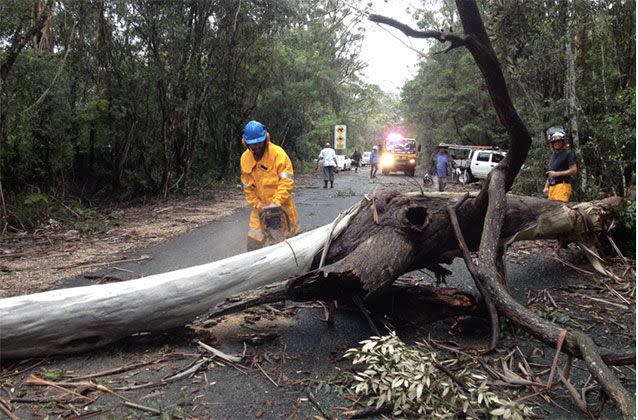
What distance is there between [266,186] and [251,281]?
6.10ft

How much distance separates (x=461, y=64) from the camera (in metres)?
25.3

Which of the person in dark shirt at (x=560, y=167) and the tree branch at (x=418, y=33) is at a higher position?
the tree branch at (x=418, y=33)

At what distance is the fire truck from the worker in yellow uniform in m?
27.2

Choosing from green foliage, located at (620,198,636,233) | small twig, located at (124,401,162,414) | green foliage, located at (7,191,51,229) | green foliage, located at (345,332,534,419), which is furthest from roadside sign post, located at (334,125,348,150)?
small twig, located at (124,401,162,414)

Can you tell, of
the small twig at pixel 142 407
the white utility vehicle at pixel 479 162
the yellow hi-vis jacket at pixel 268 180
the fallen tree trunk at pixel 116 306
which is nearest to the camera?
the small twig at pixel 142 407

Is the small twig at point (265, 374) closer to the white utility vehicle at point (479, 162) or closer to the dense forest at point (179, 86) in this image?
the dense forest at point (179, 86)

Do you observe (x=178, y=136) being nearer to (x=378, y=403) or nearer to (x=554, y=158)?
(x=554, y=158)

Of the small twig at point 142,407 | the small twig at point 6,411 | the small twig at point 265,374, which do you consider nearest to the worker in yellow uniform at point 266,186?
Answer: the small twig at point 265,374

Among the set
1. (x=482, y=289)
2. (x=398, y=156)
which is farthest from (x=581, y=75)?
(x=398, y=156)

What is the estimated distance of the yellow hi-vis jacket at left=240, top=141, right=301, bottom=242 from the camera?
5.63 metres

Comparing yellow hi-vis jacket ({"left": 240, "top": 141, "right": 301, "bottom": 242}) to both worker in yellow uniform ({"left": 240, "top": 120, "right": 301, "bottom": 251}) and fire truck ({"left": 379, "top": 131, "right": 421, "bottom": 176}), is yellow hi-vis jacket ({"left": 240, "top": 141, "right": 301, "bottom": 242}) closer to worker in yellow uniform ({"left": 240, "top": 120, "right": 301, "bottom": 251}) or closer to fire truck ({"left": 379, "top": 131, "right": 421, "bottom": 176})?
worker in yellow uniform ({"left": 240, "top": 120, "right": 301, "bottom": 251})

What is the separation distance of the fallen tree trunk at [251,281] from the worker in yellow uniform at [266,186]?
970 mm

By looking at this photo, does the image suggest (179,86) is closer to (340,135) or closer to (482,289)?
(482,289)

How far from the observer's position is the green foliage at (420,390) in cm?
281
